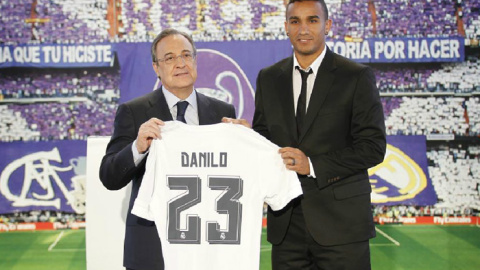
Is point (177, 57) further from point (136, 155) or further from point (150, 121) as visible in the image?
point (136, 155)

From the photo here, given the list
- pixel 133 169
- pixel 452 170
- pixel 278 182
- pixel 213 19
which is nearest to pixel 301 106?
pixel 278 182

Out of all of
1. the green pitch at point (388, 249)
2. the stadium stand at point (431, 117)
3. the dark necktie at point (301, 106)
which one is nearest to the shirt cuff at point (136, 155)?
the dark necktie at point (301, 106)

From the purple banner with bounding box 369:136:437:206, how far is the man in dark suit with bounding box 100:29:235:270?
3636 millimetres

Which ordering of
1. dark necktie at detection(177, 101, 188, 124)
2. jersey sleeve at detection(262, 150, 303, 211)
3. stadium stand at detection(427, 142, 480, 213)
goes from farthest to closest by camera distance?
1. stadium stand at detection(427, 142, 480, 213)
2. dark necktie at detection(177, 101, 188, 124)
3. jersey sleeve at detection(262, 150, 303, 211)

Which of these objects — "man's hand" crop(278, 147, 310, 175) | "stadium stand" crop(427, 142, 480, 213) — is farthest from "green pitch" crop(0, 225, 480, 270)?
"man's hand" crop(278, 147, 310, 175)

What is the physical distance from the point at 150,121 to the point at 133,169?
7.8 inches

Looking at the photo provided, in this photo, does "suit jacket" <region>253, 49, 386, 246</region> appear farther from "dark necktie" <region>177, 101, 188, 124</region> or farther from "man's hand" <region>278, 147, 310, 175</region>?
"dark necktie" <region>177, 101, 188, 124</region>

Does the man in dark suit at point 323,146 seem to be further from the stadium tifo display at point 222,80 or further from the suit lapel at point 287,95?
the stadium tifo display at point 222,80

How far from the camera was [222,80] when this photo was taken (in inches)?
215

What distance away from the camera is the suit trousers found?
2.11 metres

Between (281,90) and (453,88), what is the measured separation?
3960mm

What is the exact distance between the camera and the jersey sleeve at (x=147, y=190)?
2.05m

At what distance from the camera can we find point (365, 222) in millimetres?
2154

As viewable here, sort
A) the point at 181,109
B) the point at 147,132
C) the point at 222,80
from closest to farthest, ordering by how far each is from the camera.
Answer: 1. the point at 147,132
2. the point at 181,109
3. the point at 222,80
